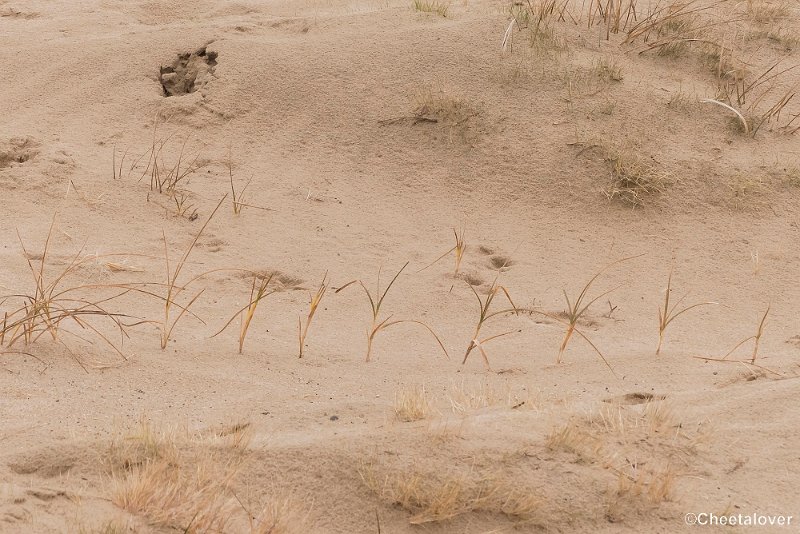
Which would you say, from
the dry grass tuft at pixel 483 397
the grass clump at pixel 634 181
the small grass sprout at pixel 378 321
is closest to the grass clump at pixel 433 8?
the grass clump at pixel 634 181

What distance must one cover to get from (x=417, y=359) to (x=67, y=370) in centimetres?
119

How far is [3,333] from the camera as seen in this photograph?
2.91 m

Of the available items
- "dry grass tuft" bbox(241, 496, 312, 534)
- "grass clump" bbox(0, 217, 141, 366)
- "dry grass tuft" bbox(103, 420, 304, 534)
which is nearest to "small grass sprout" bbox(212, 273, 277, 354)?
"grass clump" bbox(0, 217, 141, 366)

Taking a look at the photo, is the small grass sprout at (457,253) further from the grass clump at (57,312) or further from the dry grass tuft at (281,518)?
the dry grass tuft at (281,518)

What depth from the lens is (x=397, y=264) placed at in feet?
13.2

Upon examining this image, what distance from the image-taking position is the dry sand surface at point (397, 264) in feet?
7.78

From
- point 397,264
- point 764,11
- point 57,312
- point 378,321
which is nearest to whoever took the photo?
point 57,312

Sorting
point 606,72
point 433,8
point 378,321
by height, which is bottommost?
point 378,321

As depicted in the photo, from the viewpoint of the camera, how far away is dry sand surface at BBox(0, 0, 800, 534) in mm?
2371

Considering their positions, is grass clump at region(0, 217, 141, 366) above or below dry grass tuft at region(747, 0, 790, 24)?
below

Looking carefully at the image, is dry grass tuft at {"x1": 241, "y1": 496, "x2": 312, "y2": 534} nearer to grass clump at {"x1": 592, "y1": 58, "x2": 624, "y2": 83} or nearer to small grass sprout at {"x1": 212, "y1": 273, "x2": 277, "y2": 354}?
small grass sprout at {"x1": 212, "y1": 273, "x2": 277, "y2": 354}

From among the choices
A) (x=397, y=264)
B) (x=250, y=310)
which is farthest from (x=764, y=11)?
(x=250, y=310)

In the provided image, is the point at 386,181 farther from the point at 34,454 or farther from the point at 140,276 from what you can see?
the point at 34,454

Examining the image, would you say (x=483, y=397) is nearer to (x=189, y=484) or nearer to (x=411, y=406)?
(x=411, y=406)
